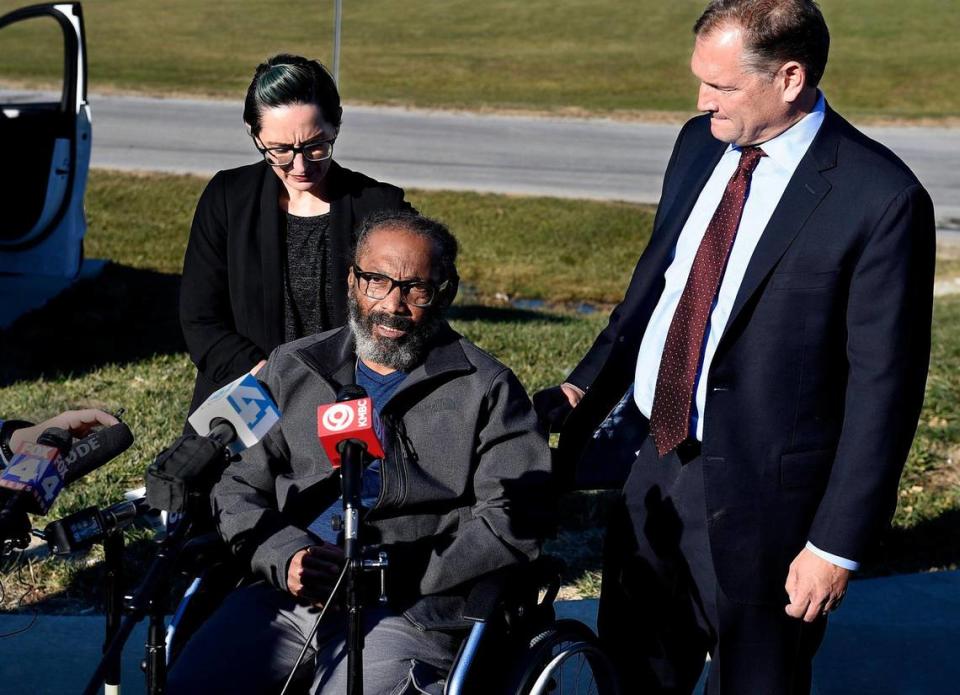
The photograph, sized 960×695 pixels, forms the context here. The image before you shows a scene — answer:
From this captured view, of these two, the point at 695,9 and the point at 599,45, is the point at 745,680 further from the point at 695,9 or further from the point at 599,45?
the point at 695,9

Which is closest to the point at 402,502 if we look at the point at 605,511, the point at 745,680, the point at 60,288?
the point at 745,680

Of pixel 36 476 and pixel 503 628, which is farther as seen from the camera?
pixel 503 628

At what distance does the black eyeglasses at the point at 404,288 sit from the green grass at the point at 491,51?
22724 millimetres

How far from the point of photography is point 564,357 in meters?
7.35

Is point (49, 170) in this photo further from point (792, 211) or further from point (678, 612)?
point (792, 211)

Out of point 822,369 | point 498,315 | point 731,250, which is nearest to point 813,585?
point 822,369

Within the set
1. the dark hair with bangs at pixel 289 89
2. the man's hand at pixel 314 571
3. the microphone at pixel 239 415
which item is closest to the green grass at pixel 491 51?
the dark hair with bangs at pixel 289 89

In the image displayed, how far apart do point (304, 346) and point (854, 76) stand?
31070 mm

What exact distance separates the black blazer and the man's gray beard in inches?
17.9

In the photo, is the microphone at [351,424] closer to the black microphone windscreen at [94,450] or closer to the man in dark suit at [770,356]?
the black microphone windscreen at [94,450]

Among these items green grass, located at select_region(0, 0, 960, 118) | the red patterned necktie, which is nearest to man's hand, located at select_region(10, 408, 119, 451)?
the red patterned necktie

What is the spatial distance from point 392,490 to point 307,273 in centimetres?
84

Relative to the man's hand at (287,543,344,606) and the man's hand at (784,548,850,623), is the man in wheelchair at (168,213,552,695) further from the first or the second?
the man's hand at (784,548,850,623)

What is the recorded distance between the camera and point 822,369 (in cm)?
260
